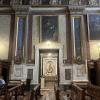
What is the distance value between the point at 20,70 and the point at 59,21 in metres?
4.31

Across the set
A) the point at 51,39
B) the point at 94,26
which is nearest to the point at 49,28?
the point at 51,39

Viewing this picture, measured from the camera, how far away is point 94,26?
13359 millimetres

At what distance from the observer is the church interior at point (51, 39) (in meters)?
12.6

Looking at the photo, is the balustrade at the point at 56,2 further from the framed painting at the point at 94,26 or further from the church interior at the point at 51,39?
the framed painting at the point at 94,26

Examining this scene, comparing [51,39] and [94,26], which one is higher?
[94,26]

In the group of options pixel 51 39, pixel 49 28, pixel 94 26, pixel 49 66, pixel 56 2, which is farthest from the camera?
pixel 49 66

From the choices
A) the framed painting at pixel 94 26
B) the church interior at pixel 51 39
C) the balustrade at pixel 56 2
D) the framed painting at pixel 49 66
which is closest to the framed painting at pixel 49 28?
the church interior at pixel 51 39

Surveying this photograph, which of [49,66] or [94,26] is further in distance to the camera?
[49,66]

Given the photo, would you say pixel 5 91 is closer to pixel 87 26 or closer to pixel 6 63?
pixel 6 63

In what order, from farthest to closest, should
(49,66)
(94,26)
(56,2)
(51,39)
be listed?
(49,66)
(56,2)
(94,26)
(51,39)

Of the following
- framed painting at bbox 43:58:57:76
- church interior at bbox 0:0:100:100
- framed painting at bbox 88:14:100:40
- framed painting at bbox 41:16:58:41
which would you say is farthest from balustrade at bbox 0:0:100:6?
framed painting at bbox 43:58:57:76

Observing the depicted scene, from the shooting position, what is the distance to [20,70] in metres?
12.5

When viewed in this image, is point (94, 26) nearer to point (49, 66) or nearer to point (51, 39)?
point (51, 39)

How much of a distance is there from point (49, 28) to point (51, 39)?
0.83 meters
